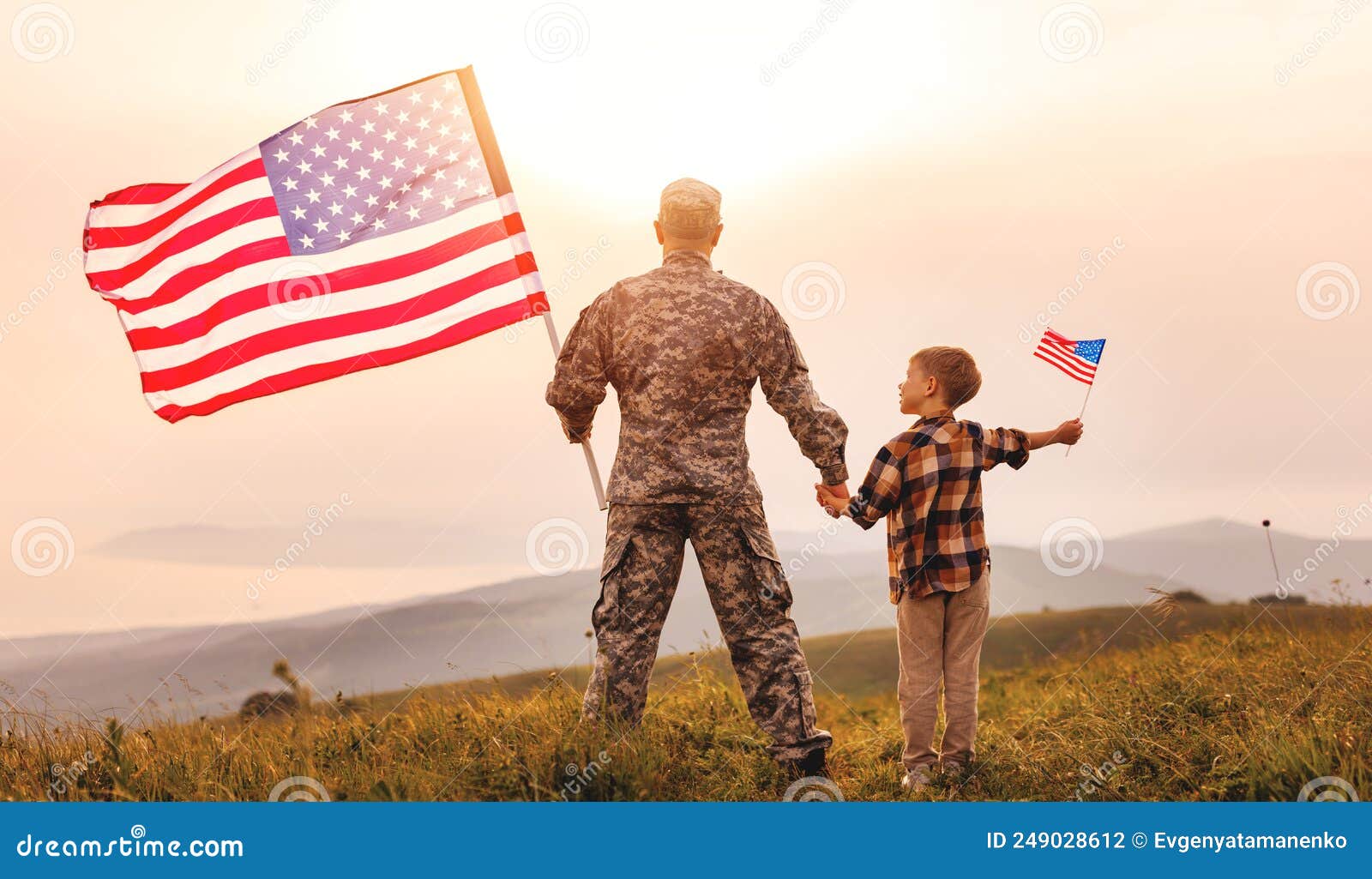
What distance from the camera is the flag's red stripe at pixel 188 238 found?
6.20m

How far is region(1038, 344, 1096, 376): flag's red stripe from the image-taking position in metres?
5.39

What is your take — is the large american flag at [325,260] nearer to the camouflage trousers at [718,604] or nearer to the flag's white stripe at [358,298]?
the flag's white stripe at [358,298]

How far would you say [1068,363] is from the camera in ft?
17.9

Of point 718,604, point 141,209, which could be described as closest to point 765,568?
point 718,604

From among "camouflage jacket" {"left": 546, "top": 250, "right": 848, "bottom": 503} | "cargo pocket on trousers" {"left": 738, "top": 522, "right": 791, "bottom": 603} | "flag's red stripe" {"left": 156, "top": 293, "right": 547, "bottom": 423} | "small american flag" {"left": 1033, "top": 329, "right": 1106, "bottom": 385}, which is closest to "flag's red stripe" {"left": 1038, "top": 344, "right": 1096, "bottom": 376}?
"small american flag" {"left": 1033, "top": 329, "right": 1106, "bottom": 385}

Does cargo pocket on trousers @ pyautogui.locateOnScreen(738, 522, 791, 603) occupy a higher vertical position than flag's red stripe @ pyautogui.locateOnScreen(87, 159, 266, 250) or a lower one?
lower

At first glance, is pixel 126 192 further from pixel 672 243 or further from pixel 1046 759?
pixel 1046 759

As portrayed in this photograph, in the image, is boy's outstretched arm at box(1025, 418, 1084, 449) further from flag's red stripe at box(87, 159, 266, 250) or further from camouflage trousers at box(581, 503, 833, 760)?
flag's red stripe at box(87, 159, 266, 250)

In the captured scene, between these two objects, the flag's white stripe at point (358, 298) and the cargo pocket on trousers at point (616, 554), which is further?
the flag's white stripe at point (358, 298)

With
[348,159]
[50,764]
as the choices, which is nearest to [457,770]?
[50,764]

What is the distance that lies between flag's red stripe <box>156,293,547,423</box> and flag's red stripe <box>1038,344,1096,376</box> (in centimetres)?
259

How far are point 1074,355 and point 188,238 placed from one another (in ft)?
16.1

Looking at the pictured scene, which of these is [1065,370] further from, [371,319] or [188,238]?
[188,238]

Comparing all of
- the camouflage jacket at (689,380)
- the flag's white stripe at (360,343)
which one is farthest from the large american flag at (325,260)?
the camouflage jacket at (689,380)
